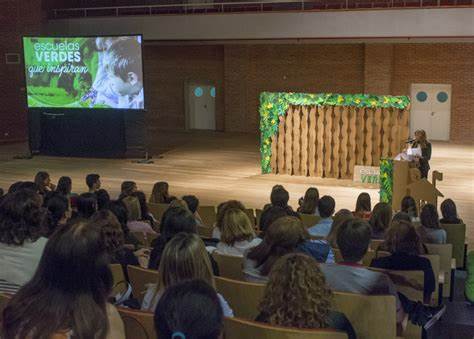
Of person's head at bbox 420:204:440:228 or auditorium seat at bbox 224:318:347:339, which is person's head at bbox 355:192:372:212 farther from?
auditorium seat at bbox 224:318:347:339

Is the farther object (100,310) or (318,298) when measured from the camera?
(318,298)

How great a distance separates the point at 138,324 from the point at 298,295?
71 centimetres

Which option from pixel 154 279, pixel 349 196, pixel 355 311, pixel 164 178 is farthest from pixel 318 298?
pixel 164 178

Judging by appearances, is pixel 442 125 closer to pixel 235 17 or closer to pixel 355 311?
pixel 235 17

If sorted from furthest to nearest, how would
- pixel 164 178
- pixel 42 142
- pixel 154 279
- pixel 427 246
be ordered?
1. pixel 42 142
2. pixel 164 178
3. pixel 427 246
4. pixel 154 279

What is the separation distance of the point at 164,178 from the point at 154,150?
4.24m

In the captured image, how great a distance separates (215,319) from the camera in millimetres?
2010

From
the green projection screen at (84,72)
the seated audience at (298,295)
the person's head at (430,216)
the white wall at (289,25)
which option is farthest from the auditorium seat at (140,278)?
the white wall at (289,25)

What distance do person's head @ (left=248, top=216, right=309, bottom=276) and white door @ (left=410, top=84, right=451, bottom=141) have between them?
16.4 metres

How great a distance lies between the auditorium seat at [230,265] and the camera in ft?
15.4

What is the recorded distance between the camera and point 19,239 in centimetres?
364

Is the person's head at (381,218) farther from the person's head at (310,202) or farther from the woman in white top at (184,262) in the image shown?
the woman in white top at (184,262)

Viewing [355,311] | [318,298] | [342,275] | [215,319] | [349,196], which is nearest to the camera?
[215,319]

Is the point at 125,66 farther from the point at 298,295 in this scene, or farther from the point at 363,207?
the point at 298,295
